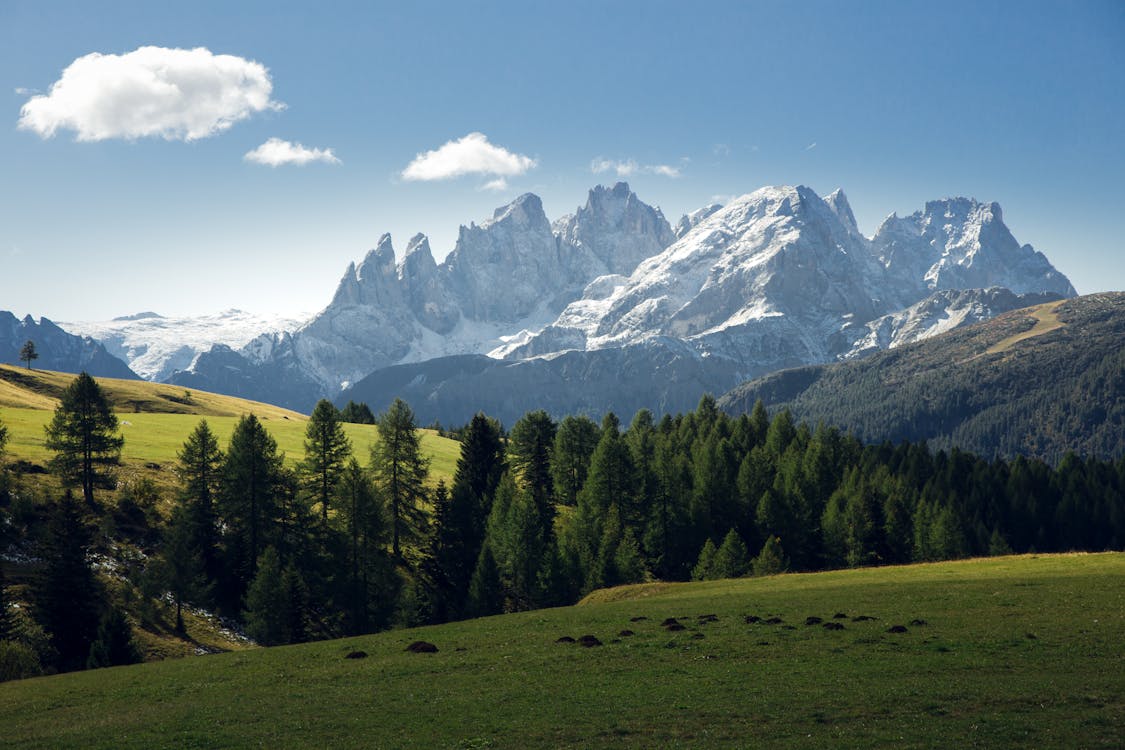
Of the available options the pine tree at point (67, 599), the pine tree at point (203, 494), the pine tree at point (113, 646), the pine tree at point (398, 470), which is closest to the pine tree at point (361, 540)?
the pine tree at point (398, 470)

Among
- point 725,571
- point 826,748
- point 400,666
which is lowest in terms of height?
point 725,571

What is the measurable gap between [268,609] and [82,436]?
1314 inches

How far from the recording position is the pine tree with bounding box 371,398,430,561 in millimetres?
97562

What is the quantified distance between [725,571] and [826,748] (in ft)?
207

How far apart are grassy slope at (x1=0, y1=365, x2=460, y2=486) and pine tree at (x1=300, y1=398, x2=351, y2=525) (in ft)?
58.8

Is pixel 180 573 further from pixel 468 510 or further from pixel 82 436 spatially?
pixel 468 510

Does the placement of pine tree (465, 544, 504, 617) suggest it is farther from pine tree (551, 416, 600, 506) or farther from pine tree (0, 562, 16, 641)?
pine tree (0, 562, 16, 641)

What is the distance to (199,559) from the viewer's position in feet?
251

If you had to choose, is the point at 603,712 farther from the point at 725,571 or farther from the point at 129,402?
the point at 129,402

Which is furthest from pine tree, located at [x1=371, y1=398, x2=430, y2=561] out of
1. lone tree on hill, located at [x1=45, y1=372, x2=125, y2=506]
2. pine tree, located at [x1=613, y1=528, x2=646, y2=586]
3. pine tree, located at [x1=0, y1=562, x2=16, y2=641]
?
pine tree, located at [x1=0, y1=562, x2=16, y2=641]

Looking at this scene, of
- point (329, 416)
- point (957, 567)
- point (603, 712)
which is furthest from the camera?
point (329, 416)

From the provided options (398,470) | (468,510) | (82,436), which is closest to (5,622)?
(82,436)

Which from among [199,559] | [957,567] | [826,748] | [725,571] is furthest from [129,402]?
[826,748]

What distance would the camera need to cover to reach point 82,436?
→ 281 feet
